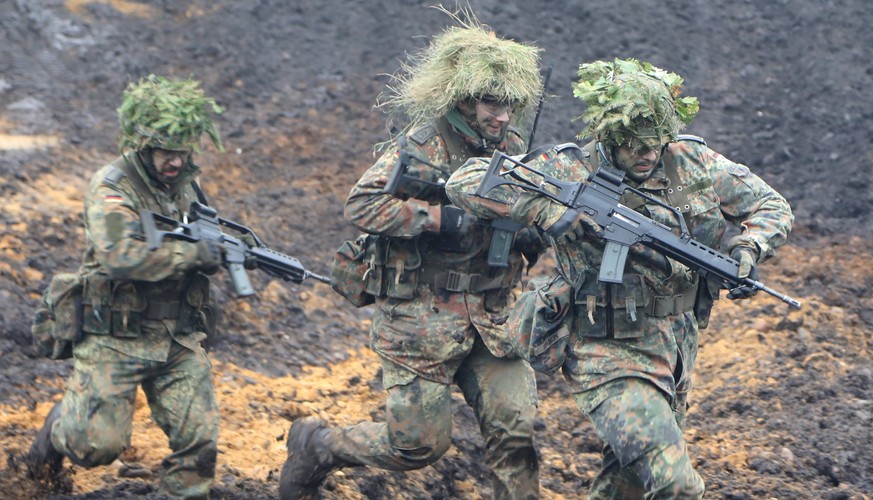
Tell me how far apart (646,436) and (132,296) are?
249cm

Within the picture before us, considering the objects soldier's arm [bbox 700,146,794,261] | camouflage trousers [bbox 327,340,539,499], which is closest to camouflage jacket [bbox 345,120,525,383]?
camouflage trousers [bbox 327,340,539,499]

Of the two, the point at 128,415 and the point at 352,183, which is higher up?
the point at 352,183

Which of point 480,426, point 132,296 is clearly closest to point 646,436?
point 480,426

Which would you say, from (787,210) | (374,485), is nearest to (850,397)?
(787,210)

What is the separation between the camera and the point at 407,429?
585 centimetres

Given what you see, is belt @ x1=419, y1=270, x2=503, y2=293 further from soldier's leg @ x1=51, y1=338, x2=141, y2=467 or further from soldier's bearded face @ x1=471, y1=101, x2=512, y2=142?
soldier's leg @ x1=51, y1=338, x2=141, y2=467

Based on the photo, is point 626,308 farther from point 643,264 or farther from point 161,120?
point 161,120

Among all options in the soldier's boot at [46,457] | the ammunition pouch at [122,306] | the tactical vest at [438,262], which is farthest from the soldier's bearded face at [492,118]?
the soldier's boot at [46,457]

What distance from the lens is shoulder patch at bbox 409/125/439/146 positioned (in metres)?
6.03

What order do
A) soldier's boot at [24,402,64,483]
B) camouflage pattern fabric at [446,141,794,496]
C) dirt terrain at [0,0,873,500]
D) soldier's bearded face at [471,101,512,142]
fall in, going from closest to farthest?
1. camouflage pattern fabric at [446,141,794,496]
2. soldier's bearded face at [471,101,512,142]
3. soldier's boot at [24,402,64,483]
4. dirt terrain at [0,0,873,500]

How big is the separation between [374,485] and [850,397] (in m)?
3.08

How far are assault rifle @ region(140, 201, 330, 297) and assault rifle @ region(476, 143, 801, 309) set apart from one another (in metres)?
1.38

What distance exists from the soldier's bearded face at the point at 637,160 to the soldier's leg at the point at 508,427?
47.6 inches

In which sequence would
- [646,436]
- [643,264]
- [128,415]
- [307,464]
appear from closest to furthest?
[646,436]
[643,264]
[128,415]
[307,464]
